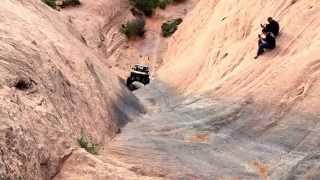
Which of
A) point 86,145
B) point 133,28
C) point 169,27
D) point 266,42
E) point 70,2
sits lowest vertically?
point 86,145

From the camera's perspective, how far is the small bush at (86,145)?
11.0 meters

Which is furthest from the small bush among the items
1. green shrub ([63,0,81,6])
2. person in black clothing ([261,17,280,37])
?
green shrub ([63,0,81,6])

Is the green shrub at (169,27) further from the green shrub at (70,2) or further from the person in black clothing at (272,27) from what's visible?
the person in black clothing at (272,27)

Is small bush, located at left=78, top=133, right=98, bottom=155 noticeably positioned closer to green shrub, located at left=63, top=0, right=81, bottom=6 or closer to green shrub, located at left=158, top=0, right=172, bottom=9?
green shrub, located at left=63, top=0, right=81, bottom=6

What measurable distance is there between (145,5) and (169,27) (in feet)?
11.0

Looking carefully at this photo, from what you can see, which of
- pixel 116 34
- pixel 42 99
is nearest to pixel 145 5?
pixel 116 34

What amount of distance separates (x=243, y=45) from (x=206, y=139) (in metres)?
8.15

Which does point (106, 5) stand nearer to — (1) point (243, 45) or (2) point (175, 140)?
(1) point (243, 45)

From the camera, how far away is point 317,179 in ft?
35.2

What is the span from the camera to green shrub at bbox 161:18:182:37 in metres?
40.3

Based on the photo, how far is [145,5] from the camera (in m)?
42.8

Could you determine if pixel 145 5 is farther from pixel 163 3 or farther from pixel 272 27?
pixel 272 27

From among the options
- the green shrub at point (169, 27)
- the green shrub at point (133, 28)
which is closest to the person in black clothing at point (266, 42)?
the green shrub at point (133, 28)

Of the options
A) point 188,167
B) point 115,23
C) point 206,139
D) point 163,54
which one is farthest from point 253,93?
point 115,23
